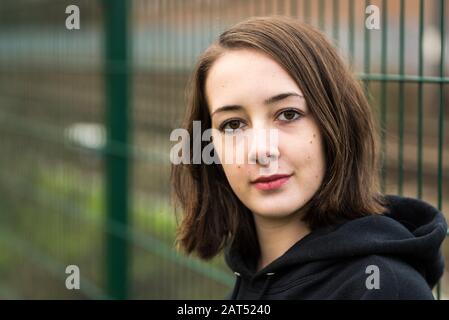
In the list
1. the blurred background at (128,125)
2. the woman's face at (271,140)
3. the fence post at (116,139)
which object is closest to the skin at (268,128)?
the woman's face at (271,140)

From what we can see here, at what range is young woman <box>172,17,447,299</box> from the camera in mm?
1850

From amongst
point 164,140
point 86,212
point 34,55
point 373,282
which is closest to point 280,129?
point 373,282

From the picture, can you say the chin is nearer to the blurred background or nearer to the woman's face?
the woman's face

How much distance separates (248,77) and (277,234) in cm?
40

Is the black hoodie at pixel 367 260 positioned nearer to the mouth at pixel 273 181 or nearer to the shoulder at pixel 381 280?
the shoulder at pixel 381 280

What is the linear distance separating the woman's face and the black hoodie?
11cm

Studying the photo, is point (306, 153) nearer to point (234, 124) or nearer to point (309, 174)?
point (309, 174)

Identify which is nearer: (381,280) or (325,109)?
(381,280)

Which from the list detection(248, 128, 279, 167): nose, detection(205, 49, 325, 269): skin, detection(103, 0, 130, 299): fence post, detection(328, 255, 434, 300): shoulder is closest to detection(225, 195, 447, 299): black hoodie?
detection(328, 255, 434, 300): shoulder

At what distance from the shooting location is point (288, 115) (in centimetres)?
193

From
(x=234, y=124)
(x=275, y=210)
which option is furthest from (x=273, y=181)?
(x=234, y=124)

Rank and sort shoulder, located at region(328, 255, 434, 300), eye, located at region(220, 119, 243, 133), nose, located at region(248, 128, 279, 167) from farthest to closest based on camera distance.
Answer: eye, located at region(220, 119, 243, 133) < nose, located at region(248, 128, 279, 167) < shoulder, located at region(328, 255, 434, 300)

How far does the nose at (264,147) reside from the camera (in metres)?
1.88

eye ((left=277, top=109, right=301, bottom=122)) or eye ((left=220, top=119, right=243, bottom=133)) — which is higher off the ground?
eye ((left=277, top=109, right=301, bottom=122))
